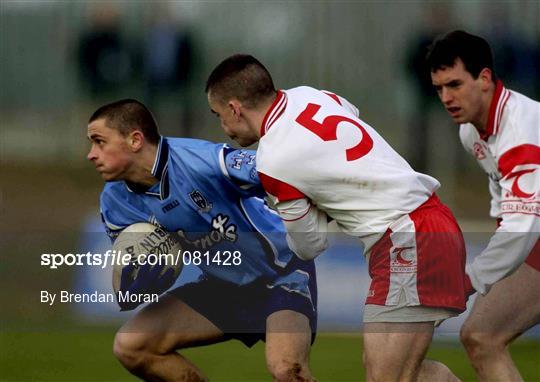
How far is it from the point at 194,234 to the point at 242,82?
97cm

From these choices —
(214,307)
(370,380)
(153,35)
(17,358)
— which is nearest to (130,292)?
(214,307)

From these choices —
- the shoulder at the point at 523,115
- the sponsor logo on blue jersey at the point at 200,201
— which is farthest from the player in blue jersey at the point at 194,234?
the shoulder at the point at 523,115

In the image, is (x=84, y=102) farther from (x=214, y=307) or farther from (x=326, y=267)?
(x=214, y=307)

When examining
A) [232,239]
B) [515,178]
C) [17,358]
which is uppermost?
[515,178]

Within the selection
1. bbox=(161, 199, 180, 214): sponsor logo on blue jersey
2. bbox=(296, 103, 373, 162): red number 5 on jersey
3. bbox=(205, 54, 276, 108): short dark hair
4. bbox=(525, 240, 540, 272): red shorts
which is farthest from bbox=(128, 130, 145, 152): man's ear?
bbox=(525, 240, 540, 272): red shorts

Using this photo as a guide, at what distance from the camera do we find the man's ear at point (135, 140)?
5.61 m

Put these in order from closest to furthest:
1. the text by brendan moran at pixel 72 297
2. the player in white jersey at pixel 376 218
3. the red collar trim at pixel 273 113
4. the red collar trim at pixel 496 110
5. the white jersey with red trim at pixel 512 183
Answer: the player in white jersey at pixel 376 218
the red collar trim at pixel 273 113
the white jersey with red trim at pixel 512 183
the red collar trim at pixel 496 110
the text by brendan moran at pixel 72 297

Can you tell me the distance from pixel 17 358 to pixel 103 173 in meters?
2.40

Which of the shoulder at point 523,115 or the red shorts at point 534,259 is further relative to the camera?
the red shorts at point 534,259

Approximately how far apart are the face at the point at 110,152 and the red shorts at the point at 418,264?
1358mm

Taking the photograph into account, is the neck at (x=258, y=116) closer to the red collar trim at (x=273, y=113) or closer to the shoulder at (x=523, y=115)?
the red collar trim at (x=273, y=113)

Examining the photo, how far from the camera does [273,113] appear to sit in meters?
5.03

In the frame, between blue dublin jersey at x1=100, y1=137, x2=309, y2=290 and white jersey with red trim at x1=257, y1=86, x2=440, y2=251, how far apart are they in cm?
53

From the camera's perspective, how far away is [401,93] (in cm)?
873
